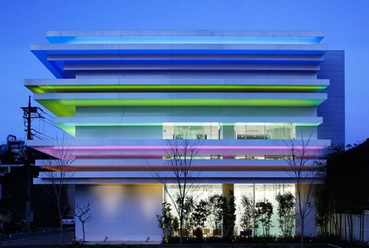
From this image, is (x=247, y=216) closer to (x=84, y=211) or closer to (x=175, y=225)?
(x=175, y=225)

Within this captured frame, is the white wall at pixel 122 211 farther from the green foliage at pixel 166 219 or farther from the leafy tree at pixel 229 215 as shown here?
the leafy tree at pixel 229 215

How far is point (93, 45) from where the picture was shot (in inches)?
1251

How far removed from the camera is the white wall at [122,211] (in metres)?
31.3

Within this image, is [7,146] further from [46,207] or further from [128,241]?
[128,241]

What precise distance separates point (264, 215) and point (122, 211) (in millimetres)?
9647

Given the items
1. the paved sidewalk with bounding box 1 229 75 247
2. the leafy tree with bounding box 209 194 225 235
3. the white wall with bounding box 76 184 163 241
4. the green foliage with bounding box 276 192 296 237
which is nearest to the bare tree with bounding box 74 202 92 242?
the white wall with bounding box 76 184 163 241

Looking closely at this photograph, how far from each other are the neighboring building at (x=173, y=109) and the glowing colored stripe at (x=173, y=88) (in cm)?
7

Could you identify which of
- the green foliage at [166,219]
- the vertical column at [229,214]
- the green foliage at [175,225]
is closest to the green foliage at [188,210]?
the green foliage at [175,225]

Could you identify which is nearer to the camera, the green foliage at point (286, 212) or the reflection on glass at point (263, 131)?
the green foliage at point (286, 212)

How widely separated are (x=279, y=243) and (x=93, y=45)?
1780cm

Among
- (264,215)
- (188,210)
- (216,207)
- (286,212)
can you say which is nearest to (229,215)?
(216,207)

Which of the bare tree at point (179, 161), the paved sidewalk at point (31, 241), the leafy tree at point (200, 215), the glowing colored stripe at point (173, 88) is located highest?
the glowing colored stripe at point (173, 88)

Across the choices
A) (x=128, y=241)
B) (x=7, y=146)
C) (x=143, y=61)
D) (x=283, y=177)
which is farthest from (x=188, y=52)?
(x=7, y=146)

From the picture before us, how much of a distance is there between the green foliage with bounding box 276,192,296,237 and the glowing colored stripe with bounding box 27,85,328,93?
7298 millimetres
